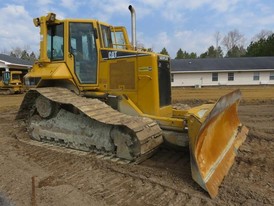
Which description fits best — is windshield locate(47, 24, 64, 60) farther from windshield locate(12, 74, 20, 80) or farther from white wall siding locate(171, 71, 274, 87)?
white wall siding locate(171, 71, 274, 87)

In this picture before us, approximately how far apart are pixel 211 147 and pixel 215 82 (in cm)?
3094

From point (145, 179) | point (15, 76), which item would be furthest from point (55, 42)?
point (15, 76)

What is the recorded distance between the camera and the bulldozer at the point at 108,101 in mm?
5328

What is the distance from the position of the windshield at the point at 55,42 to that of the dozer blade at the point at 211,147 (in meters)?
3.51

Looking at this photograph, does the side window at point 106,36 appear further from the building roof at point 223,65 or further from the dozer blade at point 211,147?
the building roof at point 223,65

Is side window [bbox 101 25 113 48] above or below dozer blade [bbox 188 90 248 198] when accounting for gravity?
above

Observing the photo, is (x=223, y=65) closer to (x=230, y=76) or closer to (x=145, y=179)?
(x=230, y=76)

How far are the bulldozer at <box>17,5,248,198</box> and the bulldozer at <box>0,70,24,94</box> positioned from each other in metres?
20.2

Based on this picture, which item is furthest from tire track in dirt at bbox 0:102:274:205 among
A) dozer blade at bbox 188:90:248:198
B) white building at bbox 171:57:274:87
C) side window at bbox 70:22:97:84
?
white building at bbox 171:57:274:87

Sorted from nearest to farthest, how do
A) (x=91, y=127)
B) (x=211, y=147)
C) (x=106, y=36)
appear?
(x=211, y=147) < (x=91, y=127) < (x=106, y=36)

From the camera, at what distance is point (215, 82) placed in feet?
114

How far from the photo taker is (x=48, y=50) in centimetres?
710

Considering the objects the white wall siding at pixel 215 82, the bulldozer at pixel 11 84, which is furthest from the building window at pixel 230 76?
the bulldozer at pixel 11 84

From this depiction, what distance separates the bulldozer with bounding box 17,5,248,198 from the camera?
17.5ft
